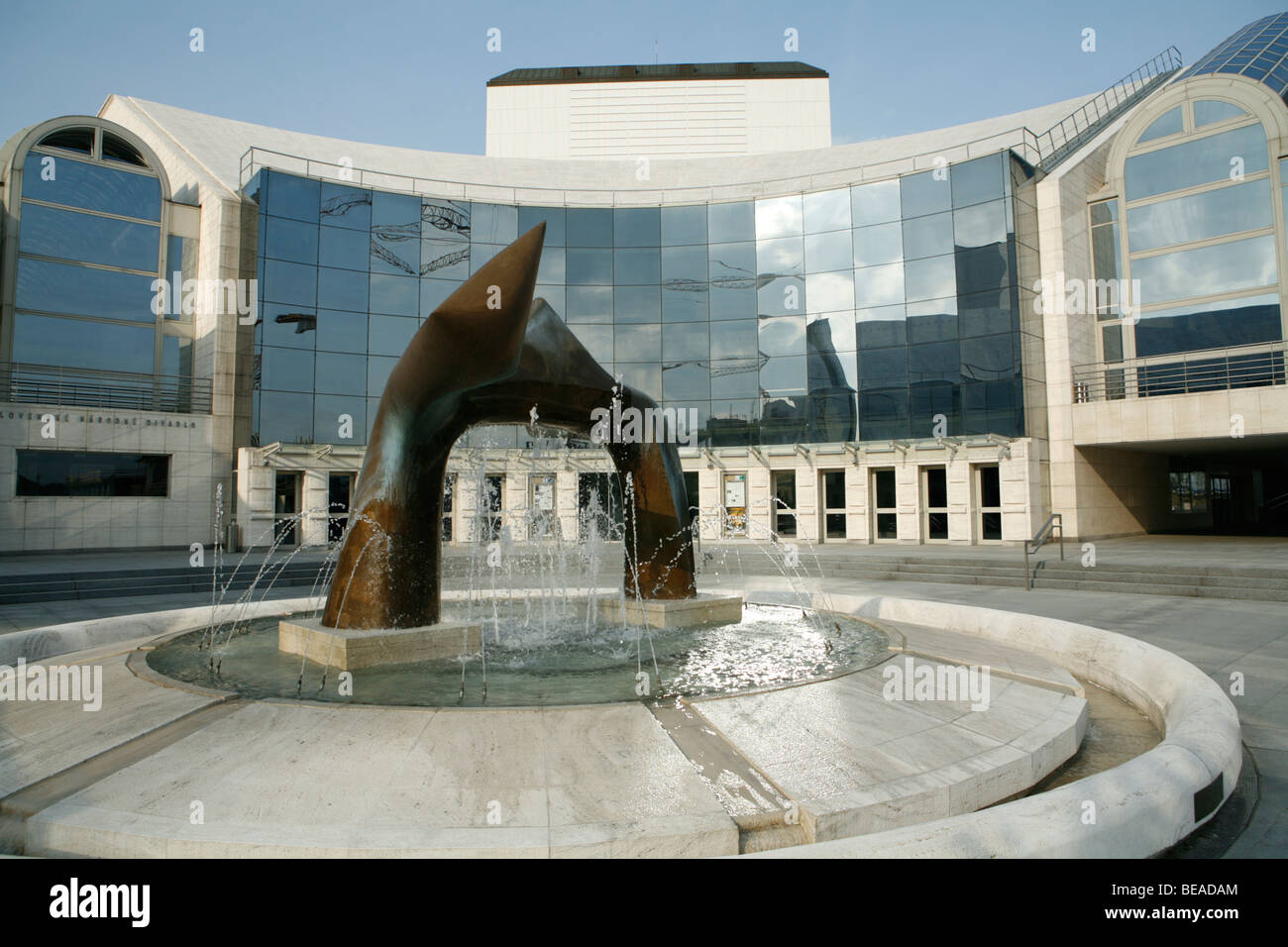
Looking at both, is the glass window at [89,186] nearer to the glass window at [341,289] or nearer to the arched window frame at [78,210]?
the arched window frame at [78,210]

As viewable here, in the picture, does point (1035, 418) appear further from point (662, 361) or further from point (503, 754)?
point (503, 754)

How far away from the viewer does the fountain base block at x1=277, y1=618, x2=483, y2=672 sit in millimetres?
6828

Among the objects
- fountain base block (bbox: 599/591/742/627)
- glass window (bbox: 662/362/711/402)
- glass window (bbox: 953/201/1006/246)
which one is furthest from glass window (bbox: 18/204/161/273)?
glass window (bbox: 953/201/1006/246)

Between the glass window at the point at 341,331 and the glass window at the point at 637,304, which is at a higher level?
the glass window at the point at 637,304

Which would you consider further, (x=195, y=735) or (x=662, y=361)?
(x=662, y=361)

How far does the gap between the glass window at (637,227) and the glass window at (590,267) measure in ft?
2.82

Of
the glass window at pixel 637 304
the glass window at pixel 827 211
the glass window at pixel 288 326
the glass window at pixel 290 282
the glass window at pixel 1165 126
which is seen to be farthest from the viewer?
the glass window at pixel 637 304

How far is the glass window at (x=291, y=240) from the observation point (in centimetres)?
2681

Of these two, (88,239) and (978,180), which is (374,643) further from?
(978,180)

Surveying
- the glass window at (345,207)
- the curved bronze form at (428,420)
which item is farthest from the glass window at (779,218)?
the curved bronze form at (428,420)

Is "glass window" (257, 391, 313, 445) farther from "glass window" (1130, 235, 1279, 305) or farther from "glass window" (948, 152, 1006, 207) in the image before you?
"glass window" (1130, 235, 1279, 305)
